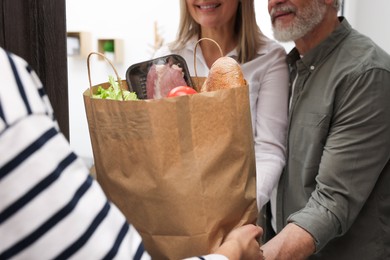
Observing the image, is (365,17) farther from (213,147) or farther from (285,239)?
(213,147)

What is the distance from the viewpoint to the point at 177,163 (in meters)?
0.73

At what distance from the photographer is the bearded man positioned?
3.94ft

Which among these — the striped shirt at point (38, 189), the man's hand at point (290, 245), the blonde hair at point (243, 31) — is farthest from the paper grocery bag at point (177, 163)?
the blonde hair at point (243, 31)

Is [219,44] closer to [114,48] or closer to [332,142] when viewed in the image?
[332,142]

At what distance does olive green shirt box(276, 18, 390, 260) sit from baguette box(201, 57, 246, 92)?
504 mm

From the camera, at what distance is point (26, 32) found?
76 cm

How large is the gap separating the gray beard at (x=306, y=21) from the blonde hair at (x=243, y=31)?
Answer: 3.5 inches

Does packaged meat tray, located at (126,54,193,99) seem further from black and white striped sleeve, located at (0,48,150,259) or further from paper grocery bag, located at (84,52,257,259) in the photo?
black and white striped sleeve, located at (0,48,150,259)

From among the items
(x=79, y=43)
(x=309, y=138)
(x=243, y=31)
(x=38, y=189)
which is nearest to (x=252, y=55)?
(x=243, y=31)

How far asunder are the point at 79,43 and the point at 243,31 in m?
3.26

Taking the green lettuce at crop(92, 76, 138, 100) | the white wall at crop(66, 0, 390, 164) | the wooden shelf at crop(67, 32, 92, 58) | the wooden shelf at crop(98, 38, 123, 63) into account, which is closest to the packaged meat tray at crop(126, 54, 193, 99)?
the green lettuce at crop(92, 76, 138, 100)

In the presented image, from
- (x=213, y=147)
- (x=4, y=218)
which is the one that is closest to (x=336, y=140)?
(x=213, y=147)

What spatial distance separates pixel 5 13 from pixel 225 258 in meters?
0.53

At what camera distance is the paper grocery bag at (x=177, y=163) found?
711 millimetres
